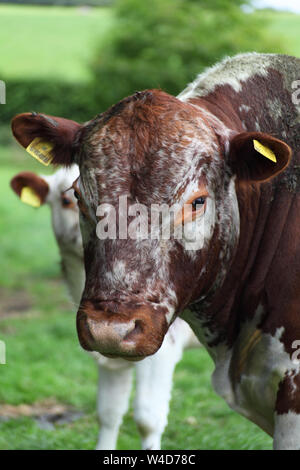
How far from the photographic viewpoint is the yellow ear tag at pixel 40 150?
Answer: 126 inches

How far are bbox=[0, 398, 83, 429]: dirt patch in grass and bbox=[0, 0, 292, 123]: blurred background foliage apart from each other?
47.6 ft

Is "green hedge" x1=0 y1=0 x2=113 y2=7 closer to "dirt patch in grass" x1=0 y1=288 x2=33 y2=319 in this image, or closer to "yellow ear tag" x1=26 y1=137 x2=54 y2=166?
"dirt patch in grass" x1=0 y1=288 x2=33 y2=319

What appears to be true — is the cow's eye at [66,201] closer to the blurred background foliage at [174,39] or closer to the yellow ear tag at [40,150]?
the yellow ear tag at [40,150]

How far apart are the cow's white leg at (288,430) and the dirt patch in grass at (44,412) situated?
10.6ft

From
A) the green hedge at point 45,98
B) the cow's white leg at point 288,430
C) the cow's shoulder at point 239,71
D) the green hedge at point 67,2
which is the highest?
the green hedge at point 67,2

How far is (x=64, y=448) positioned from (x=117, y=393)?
1.96 feet

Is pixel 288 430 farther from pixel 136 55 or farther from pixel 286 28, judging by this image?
pixel 286 28

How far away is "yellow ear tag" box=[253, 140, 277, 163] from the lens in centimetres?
277

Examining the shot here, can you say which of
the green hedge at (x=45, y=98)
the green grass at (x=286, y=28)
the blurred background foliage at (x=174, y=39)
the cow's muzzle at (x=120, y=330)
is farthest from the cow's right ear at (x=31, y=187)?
the green hedge at (x=45, y=98)

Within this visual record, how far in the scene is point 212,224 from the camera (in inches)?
114

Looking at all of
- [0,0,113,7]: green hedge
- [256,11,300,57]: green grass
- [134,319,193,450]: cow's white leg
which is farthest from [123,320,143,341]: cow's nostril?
[0,0,113,7]: green hedge

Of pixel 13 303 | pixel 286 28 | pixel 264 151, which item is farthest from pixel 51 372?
pixel 286 28

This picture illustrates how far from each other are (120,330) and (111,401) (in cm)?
261
